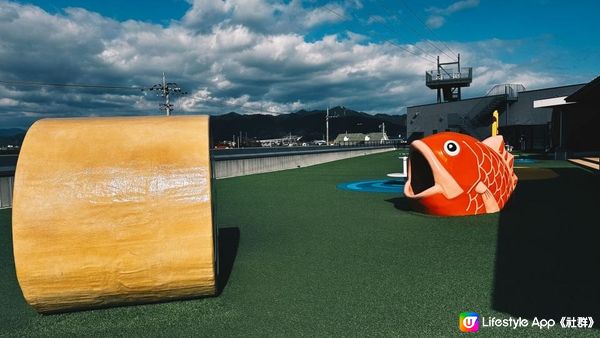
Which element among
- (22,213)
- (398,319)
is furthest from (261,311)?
(22,213)

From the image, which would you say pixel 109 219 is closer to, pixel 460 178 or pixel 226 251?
pixel 226 251

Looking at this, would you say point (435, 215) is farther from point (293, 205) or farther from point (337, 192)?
point (337, 192)

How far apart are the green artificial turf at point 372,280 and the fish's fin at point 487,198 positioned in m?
0.26

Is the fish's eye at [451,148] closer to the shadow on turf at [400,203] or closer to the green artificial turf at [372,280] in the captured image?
the green artificial turf at [372,280]

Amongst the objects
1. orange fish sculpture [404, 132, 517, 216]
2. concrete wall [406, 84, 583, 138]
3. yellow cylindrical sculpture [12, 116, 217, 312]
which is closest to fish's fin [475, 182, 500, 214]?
orange fish sculpture [404, 132, 517, 216]

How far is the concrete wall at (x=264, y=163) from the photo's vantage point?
63.9 feet

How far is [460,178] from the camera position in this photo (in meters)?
7.90

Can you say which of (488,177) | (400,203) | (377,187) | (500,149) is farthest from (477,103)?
(488,177)

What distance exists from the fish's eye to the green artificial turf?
4.74 feet

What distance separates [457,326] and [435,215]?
522 centimetres

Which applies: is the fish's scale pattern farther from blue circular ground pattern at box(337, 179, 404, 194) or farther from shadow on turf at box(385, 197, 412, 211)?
blue circular ground pattern at box(337, 179, 404, 194)

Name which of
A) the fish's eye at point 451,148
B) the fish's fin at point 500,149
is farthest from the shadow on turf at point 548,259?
the fish's eye at point 451,148

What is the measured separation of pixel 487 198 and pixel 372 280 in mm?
5014

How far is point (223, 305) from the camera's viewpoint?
13.1ft
